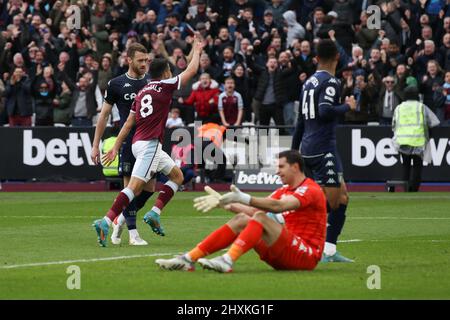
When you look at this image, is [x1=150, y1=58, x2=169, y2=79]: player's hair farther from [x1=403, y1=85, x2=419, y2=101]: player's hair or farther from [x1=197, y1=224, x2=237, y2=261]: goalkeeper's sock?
[x1=403, y1=85, x2=419, y2=101]: player's hair

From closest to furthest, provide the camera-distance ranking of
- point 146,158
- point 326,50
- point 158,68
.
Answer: point 326,50 → point 146,158 → point 158,68

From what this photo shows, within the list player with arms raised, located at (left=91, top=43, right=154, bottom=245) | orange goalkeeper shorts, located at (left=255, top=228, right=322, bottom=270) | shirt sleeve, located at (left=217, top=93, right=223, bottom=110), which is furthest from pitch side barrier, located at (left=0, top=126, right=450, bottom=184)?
orange goalkeeper shorts, located at (left=255, top=228, right=322, bottom=270)

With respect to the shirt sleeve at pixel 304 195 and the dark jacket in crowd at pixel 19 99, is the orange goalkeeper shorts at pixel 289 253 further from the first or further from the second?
the dark jacket in crowd at pixel 19 99

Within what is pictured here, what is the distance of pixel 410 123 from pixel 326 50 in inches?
525

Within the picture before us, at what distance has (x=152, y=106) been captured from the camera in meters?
15.1

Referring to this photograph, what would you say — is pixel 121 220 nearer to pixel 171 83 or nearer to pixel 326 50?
pixel 171 83

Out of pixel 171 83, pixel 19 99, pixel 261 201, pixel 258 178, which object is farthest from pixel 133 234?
pixel 19 99

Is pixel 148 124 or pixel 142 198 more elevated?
pixel 148 124

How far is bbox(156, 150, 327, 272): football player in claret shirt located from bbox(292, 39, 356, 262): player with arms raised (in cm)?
159

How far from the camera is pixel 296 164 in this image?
38.3 feet

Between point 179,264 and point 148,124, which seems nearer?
point 179,264
